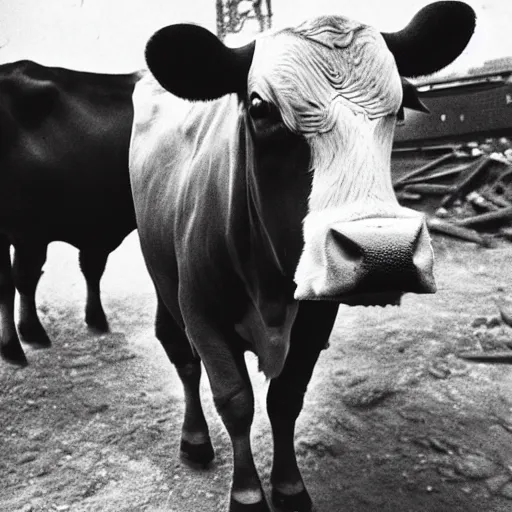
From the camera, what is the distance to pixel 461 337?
13.7 feet

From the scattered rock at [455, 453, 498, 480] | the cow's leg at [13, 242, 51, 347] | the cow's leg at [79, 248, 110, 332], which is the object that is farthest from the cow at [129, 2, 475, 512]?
the cow's leg at [79, 248, 110, 332]

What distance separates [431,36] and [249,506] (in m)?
1.73

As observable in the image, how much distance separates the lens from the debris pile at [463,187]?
590 cm

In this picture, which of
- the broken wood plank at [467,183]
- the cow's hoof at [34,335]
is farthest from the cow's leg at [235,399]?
the broken wood plank at [467,183]

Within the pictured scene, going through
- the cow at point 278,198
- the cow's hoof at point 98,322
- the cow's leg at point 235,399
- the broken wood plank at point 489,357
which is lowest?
the cow's hoof at point 98,322

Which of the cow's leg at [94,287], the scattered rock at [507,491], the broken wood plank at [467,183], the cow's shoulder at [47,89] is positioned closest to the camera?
the scattered rock at [507,491]

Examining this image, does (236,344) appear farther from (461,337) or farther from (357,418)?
(461,337)

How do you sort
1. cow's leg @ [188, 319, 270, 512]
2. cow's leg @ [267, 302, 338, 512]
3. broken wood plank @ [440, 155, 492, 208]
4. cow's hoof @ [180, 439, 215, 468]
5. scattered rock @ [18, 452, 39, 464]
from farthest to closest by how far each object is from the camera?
broken wood plank @ [440, 155, 492, 208] < scattered rock @ [18, 452, 39, 464] < cow's hoof @ [180, 439, 215, 468] < cow's leg @ [267, 302, 338, 512] < cow's leg @ [188, 319, 270, 512]

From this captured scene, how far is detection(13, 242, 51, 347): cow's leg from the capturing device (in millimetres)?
4434

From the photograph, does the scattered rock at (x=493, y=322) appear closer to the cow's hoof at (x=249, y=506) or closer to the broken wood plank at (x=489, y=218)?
the broken wood plank at (x=489, y=218)

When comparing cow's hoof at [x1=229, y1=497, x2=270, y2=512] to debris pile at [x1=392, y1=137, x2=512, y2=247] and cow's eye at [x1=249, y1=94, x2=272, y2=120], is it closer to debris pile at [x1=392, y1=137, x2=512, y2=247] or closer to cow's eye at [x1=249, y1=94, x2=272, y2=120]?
cow's eye at [x1=249, y1=94, x2=272, y2=120]

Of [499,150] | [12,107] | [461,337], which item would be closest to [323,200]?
[461,337]

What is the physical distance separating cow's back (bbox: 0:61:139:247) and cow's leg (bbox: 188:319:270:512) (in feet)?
6.97

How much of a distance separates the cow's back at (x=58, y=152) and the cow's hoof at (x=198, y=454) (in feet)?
6.09
